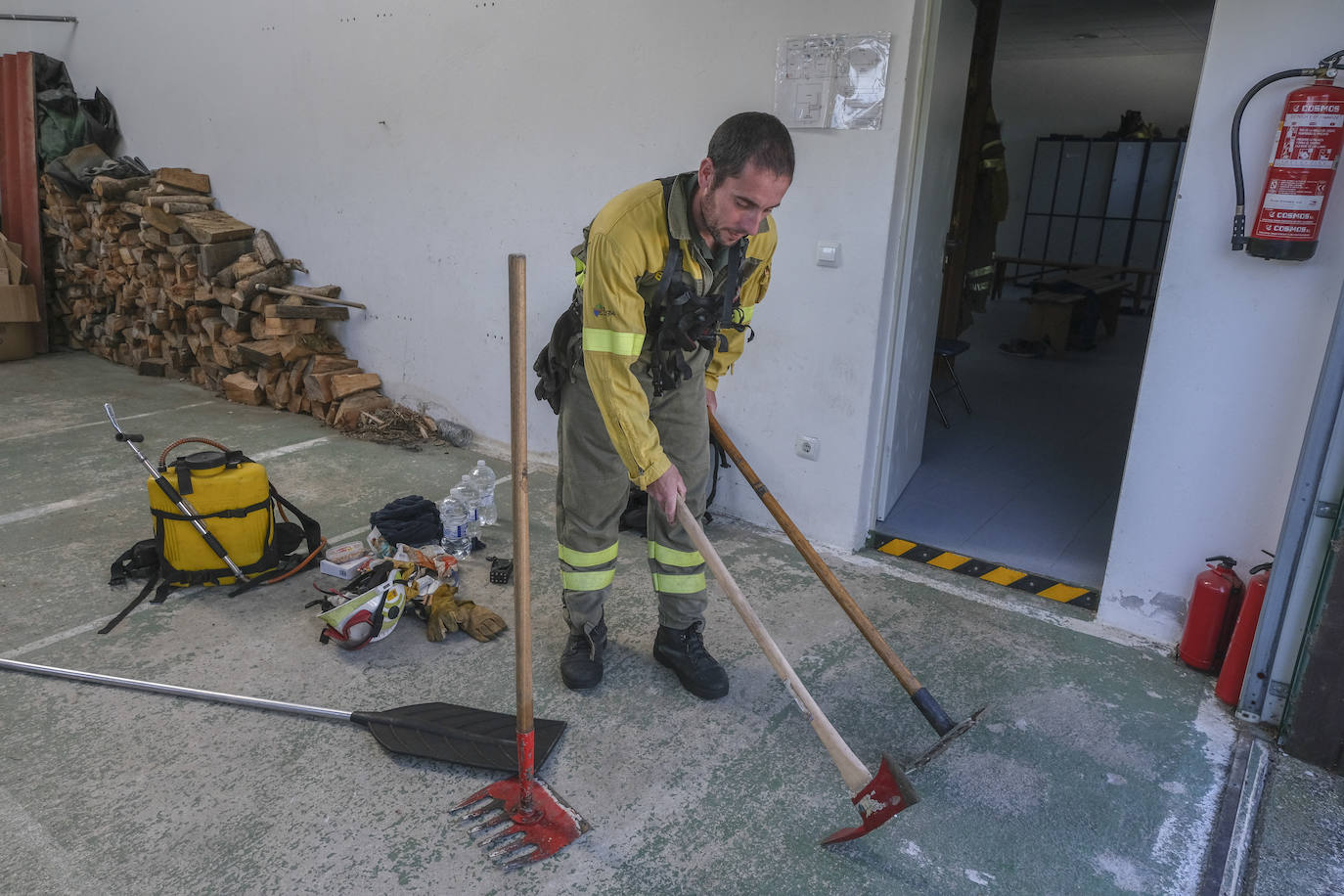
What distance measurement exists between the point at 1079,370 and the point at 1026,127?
636 centimetres

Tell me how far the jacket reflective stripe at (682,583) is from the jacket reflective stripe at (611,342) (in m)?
0.91

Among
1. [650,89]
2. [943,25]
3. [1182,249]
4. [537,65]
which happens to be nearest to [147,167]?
[537,65]

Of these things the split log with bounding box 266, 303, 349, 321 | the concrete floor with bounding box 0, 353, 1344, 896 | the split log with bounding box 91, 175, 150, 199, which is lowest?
the concrete floor with bounding box 0, 353, 1344, 896

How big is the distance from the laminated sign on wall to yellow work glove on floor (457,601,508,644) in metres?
2.31

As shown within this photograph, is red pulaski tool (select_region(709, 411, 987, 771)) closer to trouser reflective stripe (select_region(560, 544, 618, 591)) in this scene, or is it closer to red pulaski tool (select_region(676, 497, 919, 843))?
red pulaski tool (select_region(676, 497, 919, 843))

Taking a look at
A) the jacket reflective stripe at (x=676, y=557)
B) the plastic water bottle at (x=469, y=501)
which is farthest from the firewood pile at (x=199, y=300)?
the jacket reflective stripe at (x=676, y=557)

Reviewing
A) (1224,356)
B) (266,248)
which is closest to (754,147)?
(1224,356)

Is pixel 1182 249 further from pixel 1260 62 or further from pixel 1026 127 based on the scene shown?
pixel 1026 127

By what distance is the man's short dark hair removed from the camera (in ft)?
7.16

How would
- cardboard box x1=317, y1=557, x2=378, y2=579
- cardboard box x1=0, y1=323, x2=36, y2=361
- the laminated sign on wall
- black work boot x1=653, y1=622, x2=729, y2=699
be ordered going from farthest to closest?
cardboard box x1=0, y1=323, x2=36, y2=361 < cardboard box x1=317, y1=557, x2=378, y2=579 < the laminated sign on wall < black work boot x1=653, y1=622, x2=729, y2=699

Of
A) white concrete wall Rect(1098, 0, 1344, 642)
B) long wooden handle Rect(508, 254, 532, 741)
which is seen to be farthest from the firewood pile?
white concrete wall Rect(1098, 0, 1344, 642)

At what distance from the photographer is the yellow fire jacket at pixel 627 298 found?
2.32 metres

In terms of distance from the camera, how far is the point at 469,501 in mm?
4168

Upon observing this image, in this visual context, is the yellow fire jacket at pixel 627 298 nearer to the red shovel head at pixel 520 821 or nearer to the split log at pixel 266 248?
the red shovel head at pixel 520 821
